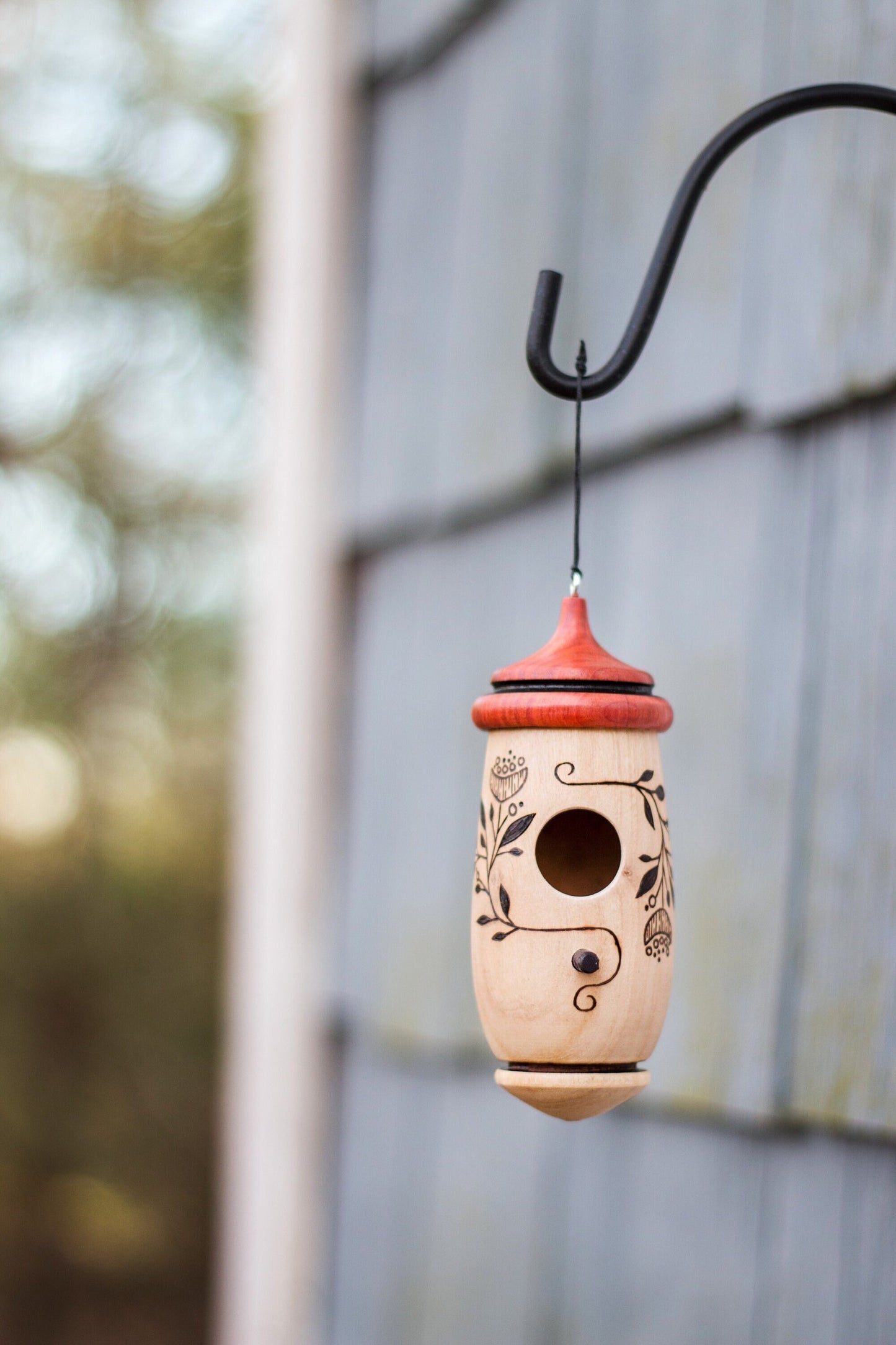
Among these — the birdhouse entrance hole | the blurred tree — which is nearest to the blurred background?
the birdhouse entrance hole

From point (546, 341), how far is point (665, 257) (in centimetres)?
8

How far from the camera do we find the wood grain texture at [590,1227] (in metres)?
1.00

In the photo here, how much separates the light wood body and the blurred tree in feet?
13.8

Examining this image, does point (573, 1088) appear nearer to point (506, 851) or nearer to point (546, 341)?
point (506, 851)

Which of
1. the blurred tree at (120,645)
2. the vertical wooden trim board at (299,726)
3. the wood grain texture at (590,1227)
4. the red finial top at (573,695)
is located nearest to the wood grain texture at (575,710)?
the red finial top at (573,695)

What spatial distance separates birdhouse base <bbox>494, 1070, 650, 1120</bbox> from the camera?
0.77 meters

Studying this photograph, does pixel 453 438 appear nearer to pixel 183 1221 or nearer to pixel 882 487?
pixel 882 487

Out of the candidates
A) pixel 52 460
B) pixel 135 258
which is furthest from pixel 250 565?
pixel 135 258

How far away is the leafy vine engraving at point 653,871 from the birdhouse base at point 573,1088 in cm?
7

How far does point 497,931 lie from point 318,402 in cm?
125

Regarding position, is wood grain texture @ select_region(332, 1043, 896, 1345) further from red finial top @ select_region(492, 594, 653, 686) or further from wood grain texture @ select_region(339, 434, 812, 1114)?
red finial top @ select_region(492, 594, 653, 686)

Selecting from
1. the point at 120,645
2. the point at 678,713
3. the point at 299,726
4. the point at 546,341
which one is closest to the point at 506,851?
the point at 546,341

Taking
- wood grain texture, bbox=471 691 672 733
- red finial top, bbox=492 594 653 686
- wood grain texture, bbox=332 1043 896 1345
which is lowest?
wood grain texture, bbox=332 1043 896 1345

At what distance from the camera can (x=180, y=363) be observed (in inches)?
194
